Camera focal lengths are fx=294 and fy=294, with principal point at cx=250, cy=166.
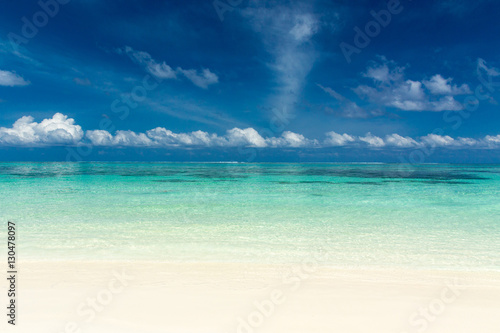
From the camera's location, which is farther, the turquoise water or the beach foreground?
the turquoise water

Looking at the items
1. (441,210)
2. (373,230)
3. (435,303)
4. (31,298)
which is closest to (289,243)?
(373,230)

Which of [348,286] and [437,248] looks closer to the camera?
[348,286]

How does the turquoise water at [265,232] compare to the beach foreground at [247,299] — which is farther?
the turquoise water at [265,232]

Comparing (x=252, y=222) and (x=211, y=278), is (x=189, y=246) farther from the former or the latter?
(x=252, y=222)

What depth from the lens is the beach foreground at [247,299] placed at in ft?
12.5

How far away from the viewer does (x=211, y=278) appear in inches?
215

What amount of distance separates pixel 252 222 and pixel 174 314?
6752 mm

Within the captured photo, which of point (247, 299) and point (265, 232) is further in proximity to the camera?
point (265, 232)

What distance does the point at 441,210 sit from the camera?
13242 mm

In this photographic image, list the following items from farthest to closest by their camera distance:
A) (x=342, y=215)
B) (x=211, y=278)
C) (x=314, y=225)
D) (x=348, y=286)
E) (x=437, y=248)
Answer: (x=342, y=215)
(x=314, y=225)
(x=437, y=248)
(x=211, y=278)
(x=348, y=286)

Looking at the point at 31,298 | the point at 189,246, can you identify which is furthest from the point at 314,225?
the point at 31,298

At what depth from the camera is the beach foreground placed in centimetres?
380

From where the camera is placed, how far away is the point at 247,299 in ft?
15.0

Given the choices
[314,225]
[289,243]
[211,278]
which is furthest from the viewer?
[314,225]
